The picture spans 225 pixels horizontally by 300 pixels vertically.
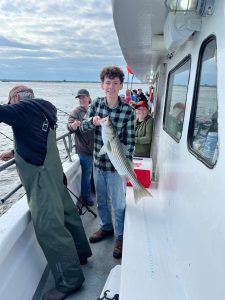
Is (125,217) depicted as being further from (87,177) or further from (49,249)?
(87,177)

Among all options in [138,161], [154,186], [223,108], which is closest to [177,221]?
[223,108]

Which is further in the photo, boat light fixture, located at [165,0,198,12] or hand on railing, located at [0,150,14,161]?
hand on railing, located at [0,150,14,161]

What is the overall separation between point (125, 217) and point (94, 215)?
3.26ft

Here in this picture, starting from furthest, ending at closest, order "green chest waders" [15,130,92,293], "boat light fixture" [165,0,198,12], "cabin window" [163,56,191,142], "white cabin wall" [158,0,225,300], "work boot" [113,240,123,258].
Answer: "work boot" [113,240,123,258] → "cabin window" [163,56,191,142] → "green chest waders" [15,130,92,293] → "boat light fixture" [165,0,198,12] → "white cabin wall" [158,0,225,300]

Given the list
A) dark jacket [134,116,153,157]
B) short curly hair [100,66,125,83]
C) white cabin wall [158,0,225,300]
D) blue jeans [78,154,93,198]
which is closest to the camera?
white cabin wall [158,0,225,300]

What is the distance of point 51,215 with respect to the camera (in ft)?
7.85

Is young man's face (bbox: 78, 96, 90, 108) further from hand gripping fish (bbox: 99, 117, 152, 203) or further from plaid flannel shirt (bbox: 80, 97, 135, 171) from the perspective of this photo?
hand gripping fish (bbox: 99, 117, 152, 203)

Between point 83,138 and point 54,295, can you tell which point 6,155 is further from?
point 83,138

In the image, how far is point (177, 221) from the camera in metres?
2.40

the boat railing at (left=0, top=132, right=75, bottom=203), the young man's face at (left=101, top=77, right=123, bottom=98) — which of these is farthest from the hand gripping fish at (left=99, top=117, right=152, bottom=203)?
the boat railing at (left=0, top=132, right=75, bottom=203)

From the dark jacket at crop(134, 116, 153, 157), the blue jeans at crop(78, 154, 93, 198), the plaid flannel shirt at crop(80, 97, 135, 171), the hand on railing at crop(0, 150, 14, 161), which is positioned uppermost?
the plaid flannel shirt at crop(80, 97, 135, 171)

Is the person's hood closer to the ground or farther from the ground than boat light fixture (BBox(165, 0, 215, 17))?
closer to the ground

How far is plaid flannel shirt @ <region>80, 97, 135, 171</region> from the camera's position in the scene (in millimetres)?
3018

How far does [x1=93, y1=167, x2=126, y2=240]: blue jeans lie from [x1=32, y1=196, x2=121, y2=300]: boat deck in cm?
25
